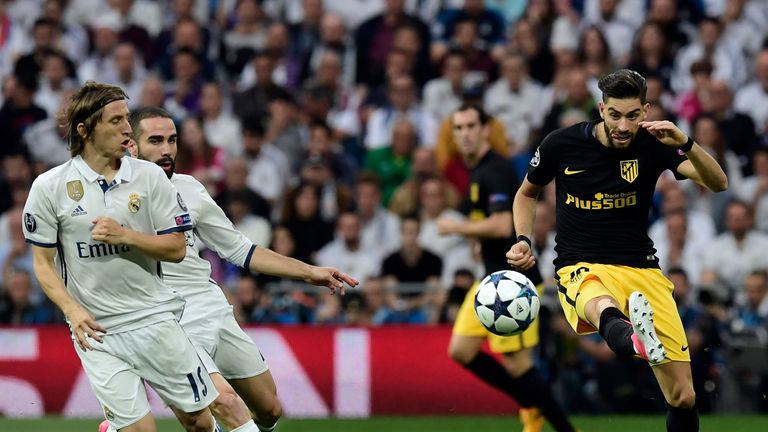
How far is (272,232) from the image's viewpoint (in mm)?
Answer: 13953

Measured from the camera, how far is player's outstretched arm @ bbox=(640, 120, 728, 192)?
734 cm

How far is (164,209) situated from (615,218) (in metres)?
2.85

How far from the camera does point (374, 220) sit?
14.2 meters

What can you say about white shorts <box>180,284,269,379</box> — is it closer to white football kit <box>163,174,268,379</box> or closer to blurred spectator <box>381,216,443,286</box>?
white football kit <box>163,174,268,379</box>

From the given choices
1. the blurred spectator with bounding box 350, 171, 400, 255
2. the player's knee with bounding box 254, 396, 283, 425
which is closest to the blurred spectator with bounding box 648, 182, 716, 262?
the blurred spectator with bounding box 350, 171, 400, 255

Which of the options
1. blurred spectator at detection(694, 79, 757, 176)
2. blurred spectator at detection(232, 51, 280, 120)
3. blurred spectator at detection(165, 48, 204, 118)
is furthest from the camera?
blurred spectator at detection(165, 48, 204, 118)

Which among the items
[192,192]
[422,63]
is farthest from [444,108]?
[192,192]

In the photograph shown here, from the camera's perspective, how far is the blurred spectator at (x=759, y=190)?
13797mm

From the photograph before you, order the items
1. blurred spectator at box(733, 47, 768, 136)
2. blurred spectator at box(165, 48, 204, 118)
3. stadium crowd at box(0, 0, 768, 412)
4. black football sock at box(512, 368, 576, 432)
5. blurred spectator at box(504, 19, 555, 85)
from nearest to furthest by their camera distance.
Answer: black football sock at box(512, 368, 576, 432) < stadium crowd at box(0, 0, 768, 412) < blurred spectator at box(733, 47, 768, 136) < blurred spectator at box(504, 19, 555, 85) < blurred spectator at box(165, 48, 204, 118)

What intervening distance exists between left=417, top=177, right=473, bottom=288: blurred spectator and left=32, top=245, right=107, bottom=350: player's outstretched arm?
7.24 m

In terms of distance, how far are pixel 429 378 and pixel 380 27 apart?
17.2 ft

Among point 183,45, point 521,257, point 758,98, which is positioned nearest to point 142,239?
point 521,257

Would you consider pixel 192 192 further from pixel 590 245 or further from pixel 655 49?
pixel 655 49

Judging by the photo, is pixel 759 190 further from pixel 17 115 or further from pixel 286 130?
pixel 17 115
